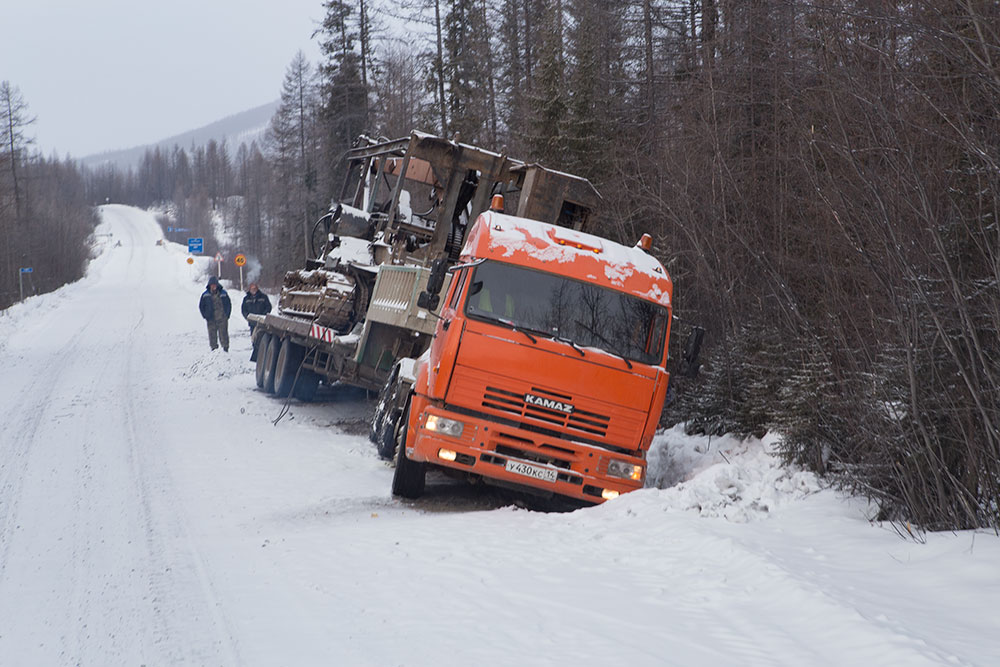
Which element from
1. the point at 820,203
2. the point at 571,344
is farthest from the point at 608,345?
the point at 820,203

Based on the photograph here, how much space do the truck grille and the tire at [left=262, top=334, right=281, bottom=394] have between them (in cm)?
783

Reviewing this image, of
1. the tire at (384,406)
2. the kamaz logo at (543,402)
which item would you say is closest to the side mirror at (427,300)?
the kamaz logo at (543,402)

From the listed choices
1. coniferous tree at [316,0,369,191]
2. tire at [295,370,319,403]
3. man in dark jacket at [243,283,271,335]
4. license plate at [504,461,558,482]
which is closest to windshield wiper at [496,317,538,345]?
license plate at [504,461,558,482]

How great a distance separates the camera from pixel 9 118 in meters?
58.5

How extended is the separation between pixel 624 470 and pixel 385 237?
6.60 metres

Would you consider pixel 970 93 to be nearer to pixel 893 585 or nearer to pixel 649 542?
pixel 893 585

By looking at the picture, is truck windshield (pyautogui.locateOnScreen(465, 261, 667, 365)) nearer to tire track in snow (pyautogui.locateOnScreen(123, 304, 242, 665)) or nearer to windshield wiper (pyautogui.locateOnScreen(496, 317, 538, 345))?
windshield wiper (pyautogui.locateOnScreen(496, 317, 538, 345))

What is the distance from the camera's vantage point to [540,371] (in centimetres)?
771

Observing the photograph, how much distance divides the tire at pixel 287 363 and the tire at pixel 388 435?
175 inches

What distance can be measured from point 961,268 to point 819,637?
3.13 m

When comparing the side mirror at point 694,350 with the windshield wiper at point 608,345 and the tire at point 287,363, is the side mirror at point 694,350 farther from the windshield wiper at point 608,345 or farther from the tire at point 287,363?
the tire at point 287,363

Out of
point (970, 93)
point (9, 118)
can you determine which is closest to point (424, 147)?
point (970, 93)

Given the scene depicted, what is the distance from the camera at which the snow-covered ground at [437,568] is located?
4.42m

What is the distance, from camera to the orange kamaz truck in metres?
7.68
